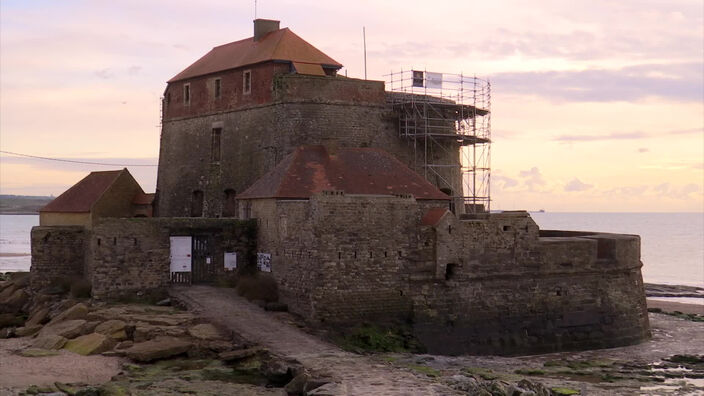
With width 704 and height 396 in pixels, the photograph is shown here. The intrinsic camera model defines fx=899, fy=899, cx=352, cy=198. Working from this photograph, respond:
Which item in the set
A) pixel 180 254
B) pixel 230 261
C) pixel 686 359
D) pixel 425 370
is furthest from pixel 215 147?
pixel 686 359

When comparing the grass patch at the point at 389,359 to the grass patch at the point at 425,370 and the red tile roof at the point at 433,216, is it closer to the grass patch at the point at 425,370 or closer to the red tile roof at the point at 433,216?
the grass patch at the point at 425,370

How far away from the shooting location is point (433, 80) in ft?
130

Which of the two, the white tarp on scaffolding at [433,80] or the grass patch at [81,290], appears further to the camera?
the white tarp on scaffolding at [433,80]

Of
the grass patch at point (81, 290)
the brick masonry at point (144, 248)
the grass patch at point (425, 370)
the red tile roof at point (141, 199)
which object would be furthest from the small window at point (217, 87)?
the grass patch at point (425, 370)

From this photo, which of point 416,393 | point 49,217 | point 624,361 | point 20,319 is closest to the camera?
point 416,393

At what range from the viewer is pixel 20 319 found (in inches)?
1241

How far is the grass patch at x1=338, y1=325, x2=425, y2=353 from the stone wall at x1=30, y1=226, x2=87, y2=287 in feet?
39.9

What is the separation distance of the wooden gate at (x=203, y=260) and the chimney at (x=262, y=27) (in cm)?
1316

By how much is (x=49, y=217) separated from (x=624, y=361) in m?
22.8

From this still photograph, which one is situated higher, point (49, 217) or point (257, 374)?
point (49, 217)

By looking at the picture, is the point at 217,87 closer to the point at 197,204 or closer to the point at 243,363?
the point at 197,204

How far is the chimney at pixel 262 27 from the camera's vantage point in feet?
135

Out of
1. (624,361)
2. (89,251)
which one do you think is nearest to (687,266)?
(624,361)

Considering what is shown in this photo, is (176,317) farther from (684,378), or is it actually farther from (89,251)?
(684,378)
